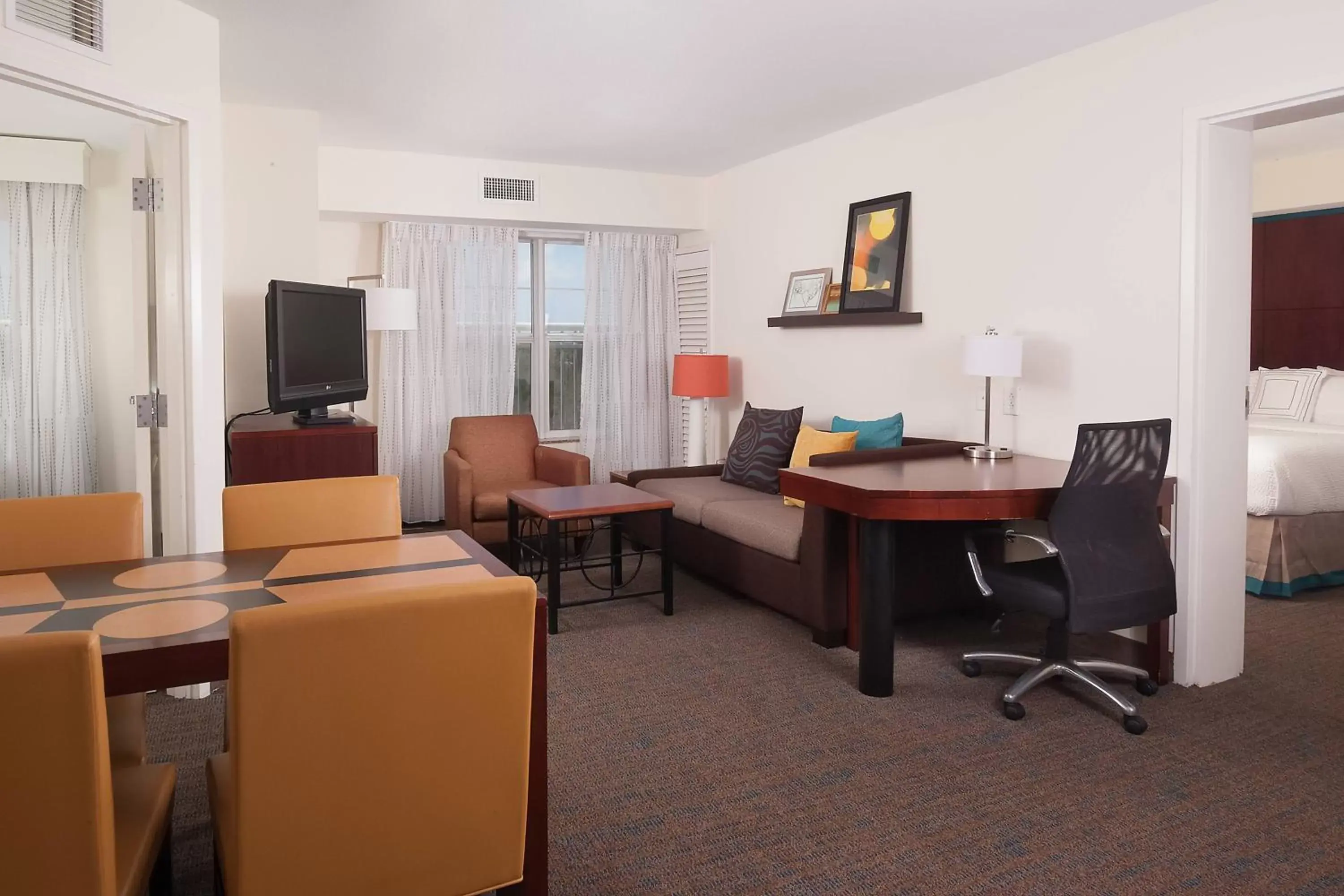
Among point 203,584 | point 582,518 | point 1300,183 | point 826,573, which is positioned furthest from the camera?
point 1300,183

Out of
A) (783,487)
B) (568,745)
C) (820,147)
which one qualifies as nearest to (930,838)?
(568,745)

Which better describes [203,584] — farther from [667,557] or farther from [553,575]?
[667,557]

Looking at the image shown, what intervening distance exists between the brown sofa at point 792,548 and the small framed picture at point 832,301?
3.58 ft

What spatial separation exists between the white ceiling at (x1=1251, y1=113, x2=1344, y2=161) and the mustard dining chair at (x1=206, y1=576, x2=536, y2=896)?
5.45 m

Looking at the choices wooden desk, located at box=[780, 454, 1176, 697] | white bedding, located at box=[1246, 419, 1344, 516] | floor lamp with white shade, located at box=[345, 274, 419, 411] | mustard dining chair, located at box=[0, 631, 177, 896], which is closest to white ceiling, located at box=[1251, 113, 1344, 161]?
white bedding, located at box=[1246, 419, 1344, 516]

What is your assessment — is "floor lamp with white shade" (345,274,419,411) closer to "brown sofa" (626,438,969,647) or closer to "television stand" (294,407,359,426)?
"television stand" (294,407,359,426)

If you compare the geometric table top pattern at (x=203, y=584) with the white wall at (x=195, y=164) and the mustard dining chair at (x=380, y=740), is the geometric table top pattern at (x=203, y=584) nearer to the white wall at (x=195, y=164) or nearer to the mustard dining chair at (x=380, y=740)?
the mustard dining chair at (x=380, y=740)

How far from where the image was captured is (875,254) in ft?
16.8

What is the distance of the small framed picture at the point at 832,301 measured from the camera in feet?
18.0

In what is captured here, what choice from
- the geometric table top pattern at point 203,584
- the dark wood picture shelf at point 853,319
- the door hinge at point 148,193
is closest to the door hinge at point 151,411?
the door hinge at point 148,193

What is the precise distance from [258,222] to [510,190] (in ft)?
5.87

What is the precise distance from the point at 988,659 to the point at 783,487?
3.37 feet

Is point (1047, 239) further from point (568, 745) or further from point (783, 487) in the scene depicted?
point (568, 745)

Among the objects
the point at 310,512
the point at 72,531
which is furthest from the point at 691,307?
the point at 72,531
